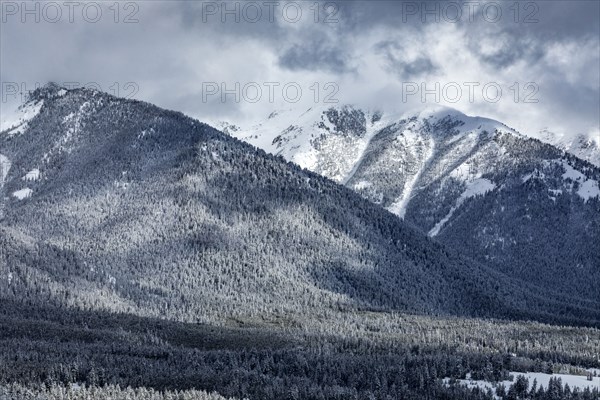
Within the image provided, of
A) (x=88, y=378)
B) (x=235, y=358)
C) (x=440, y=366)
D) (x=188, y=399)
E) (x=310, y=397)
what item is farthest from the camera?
(x=235, y=358)

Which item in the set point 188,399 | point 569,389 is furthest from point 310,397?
point 569,389

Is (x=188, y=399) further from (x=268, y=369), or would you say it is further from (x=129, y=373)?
(x=268, y=369)

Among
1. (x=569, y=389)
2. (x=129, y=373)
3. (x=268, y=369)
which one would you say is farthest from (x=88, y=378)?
(x=569, y=389)

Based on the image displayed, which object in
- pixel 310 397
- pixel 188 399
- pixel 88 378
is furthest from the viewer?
pixel 88 378

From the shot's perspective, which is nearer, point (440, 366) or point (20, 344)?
point (440, 366)

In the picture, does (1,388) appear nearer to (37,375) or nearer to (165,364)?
(37,375)

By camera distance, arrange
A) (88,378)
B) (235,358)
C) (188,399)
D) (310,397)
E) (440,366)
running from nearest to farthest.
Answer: (188,399) → (310,397) → (88,378) → (440,366) → (235,358)

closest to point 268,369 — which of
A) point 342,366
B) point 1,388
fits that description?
point 342,366

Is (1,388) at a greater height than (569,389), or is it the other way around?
(569,389)

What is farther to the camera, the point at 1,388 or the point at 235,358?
the point at 235,358
